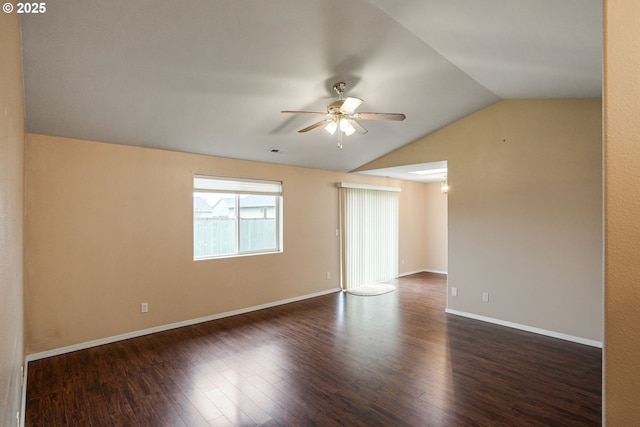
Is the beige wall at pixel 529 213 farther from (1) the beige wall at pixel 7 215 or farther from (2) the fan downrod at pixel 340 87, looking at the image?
(1) the beige wall at pixel 7 215

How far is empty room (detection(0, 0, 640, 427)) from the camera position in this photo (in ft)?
6.65

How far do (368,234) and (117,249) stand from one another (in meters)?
4.47

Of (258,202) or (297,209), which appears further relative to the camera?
(297,209)

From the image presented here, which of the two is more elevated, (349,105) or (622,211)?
(349,105)

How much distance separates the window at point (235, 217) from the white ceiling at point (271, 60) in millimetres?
772

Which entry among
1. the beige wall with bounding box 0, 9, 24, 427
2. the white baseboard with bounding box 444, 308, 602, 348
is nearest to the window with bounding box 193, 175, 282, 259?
the beige wall with bounding box 0, 9, 24, 427

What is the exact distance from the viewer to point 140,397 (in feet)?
8.27

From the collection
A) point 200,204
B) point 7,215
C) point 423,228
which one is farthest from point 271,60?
point 423,228

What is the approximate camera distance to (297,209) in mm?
5395

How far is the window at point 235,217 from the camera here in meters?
4.41

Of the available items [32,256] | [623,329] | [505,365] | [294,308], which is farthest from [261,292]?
[623,329]

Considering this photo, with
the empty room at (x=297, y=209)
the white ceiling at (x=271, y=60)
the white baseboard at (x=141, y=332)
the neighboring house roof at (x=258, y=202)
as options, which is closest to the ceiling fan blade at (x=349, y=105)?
→ the empty room at (x=297, y=209)

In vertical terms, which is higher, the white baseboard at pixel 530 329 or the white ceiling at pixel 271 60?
the white ceiling at pixel 271 60

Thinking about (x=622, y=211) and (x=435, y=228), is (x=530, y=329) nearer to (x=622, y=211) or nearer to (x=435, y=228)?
(x=622, y=211)
